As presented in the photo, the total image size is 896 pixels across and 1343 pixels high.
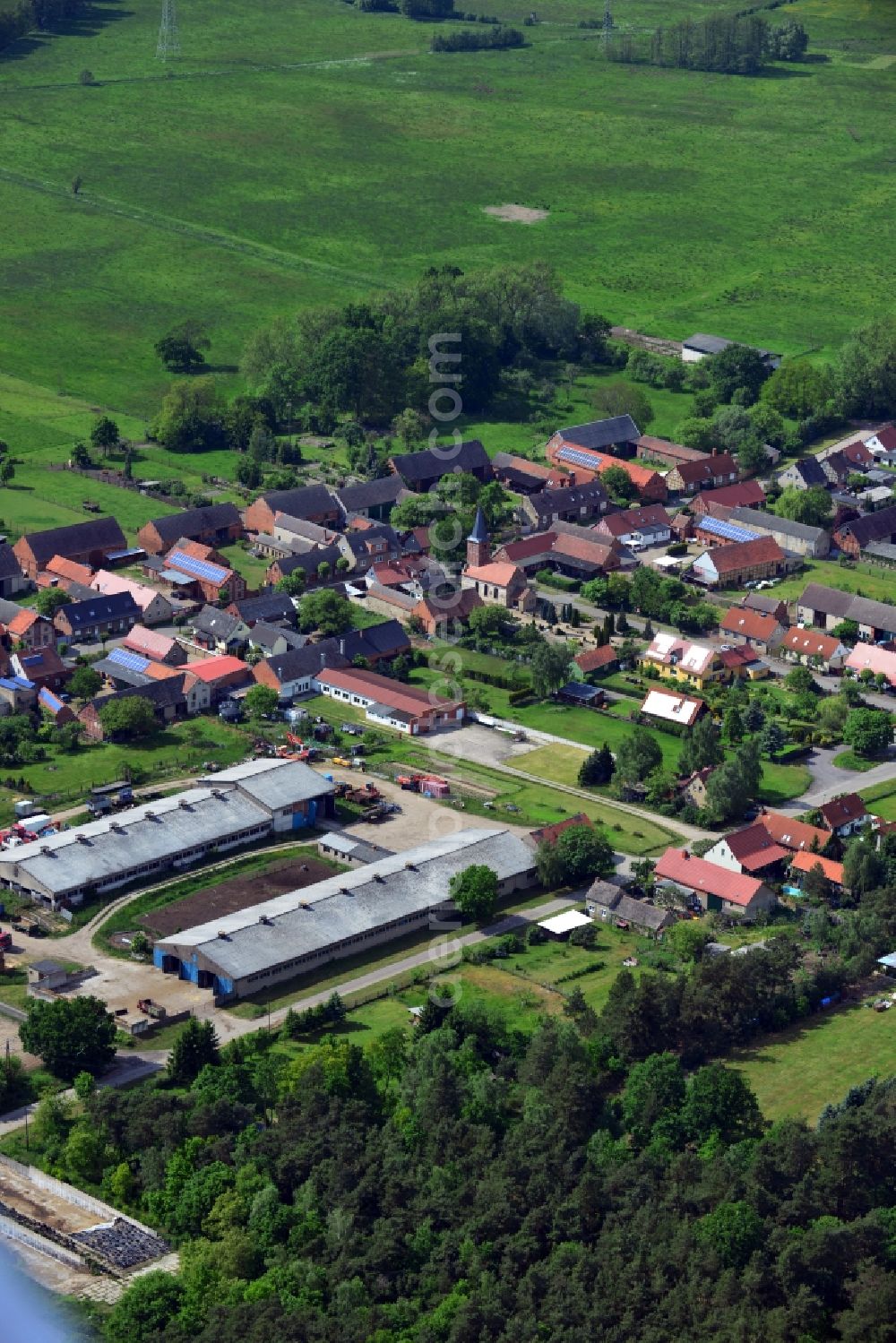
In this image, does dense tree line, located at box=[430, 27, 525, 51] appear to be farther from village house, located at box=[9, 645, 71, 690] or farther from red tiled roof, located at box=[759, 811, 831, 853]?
red tiled roof, located at box=[759, 811, 831, 853]

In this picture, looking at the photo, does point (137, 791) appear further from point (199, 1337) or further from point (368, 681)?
point (199, 1337)

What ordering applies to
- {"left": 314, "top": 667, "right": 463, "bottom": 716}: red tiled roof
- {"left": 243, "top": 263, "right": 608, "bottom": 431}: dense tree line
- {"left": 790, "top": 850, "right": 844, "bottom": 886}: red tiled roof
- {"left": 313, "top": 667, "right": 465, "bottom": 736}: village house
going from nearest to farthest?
{"left": 790, "top": 850, "right": 844, "bottom": 886}: red tiled roof
{"left": 313, "top": 667, "right": 465, "bottom": 736}: village house
{"left": 314, "top": 667, "right": 463, "bottom": 716}: red tiled roof
{"left": 243, "top": 263, "right": 608, "bottom": 431}: dense tree line

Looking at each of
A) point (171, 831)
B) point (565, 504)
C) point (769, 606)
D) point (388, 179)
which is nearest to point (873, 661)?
point (769, 606)

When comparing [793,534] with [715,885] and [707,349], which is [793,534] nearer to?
[707,349]

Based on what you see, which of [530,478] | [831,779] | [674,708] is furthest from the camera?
[530,478]

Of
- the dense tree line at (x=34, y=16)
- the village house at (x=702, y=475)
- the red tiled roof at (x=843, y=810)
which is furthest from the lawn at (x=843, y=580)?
the dense tree line at (x=34, y=16)

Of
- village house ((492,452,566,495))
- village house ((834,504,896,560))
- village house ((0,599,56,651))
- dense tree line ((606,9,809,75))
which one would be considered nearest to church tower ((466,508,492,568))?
village house ((492,452,566,495))
